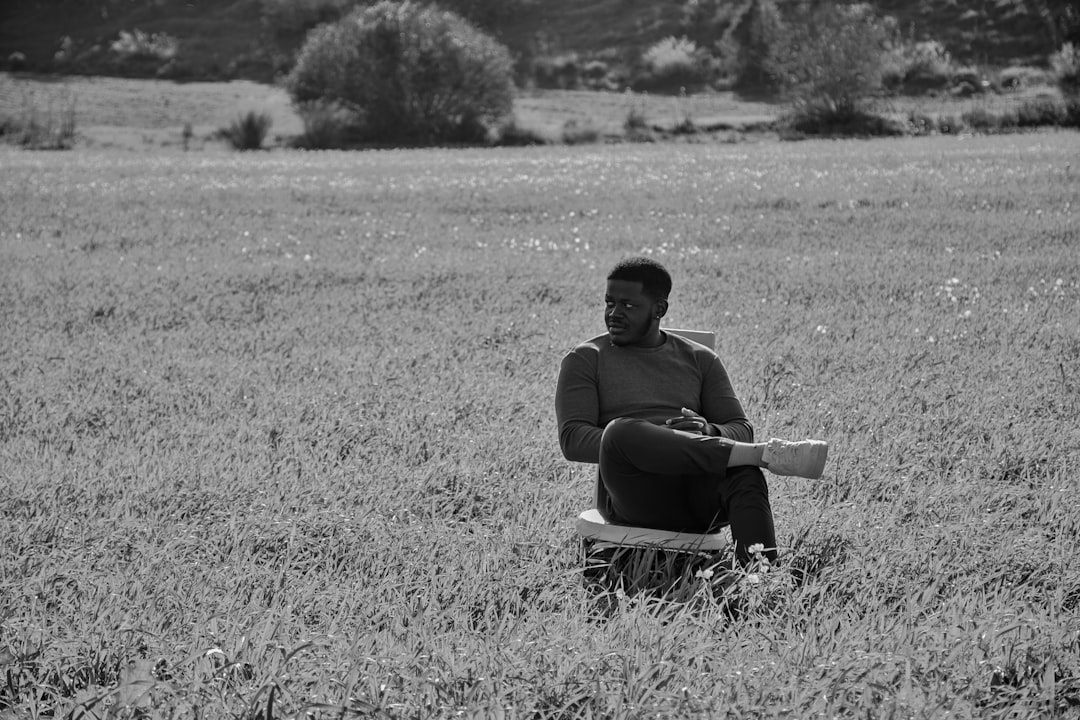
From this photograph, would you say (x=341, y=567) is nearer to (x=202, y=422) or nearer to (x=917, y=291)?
(x=202, y=422)

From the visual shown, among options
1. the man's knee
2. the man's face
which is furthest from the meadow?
the man's face

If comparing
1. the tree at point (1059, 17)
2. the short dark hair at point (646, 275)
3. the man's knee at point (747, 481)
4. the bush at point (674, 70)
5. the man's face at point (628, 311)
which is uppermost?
the tree at point (1059, 17)

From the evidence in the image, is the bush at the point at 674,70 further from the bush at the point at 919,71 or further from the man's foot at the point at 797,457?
the man's foot at the point at 797,457

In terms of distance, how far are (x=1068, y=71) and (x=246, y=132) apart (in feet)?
114

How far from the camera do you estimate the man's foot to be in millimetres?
3971

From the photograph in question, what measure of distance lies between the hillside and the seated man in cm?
6639

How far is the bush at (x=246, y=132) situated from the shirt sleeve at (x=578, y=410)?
42.5 m

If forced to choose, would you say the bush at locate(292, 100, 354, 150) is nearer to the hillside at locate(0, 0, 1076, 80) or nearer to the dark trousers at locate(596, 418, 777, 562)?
the hillside at locate(0, 0, 1076, 80)

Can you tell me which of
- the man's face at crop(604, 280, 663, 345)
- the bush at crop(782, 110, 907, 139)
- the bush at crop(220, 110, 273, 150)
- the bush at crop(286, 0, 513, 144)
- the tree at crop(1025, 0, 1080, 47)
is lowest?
the man's face at crop(604, 280, 663, 345)

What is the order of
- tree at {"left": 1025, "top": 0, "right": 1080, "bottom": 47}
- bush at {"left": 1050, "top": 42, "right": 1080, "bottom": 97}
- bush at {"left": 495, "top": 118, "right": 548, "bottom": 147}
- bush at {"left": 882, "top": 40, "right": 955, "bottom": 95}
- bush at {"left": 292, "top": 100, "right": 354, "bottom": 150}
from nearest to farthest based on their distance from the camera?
bush at {"left": 495, "top": 118, "right": 548, "bottom": 147}, bush at {"left": 292, "top": 100, "right": 354, "bottom": 150}, bush at {"left": 1050, "top": 42, "right": 1080, "bottom": 97}, bush at {"left": 882, "top": 40, "right": 955, "bottom": 95}, tree at {"left": 1025, "top": 0, "right": 1080, "bottom": 47}

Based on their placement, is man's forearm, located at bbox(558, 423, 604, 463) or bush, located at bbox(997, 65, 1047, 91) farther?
bush, located at bbox(997, 65, 1047, 91)

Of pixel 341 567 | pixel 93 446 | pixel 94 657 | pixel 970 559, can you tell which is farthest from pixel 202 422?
pixel 970 559

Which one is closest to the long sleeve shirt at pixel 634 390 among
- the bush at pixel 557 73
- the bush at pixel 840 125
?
the bush at pixel 840 125

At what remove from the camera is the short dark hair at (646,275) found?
4738 millimetres
